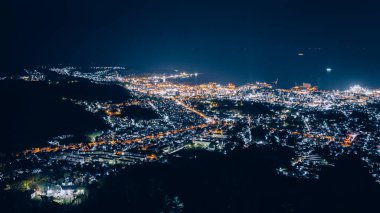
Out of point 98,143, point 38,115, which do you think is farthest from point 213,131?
point 38,115

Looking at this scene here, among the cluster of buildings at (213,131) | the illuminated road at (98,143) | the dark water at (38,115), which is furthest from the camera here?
the dark water at (38,115)

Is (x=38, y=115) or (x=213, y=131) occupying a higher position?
(x=38, y=115)

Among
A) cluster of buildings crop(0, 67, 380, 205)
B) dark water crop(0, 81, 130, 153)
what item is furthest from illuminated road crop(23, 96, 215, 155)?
dark water crop(0, 81, 130, 153)

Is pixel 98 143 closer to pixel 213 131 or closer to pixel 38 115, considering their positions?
pixel 38 115

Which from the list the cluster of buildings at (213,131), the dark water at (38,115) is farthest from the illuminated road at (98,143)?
the dark water at (38,115)

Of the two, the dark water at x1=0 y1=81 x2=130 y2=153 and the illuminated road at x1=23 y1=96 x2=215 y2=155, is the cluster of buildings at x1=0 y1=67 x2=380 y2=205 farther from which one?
the dark water at x1=0 y1=81 x2=130 y2=153

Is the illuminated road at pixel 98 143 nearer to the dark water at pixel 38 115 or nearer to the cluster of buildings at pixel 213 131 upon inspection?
the cluster of buildings at pixel 213 131

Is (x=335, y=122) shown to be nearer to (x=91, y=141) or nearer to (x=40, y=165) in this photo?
(x=91, y=141)

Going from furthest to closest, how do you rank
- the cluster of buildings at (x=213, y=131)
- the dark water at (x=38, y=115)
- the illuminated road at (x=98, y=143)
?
the dark water at (x=38, y=115) → the illuminated road at (x=98, y=143) → the cluster of buildings at (x=213, y=131)
